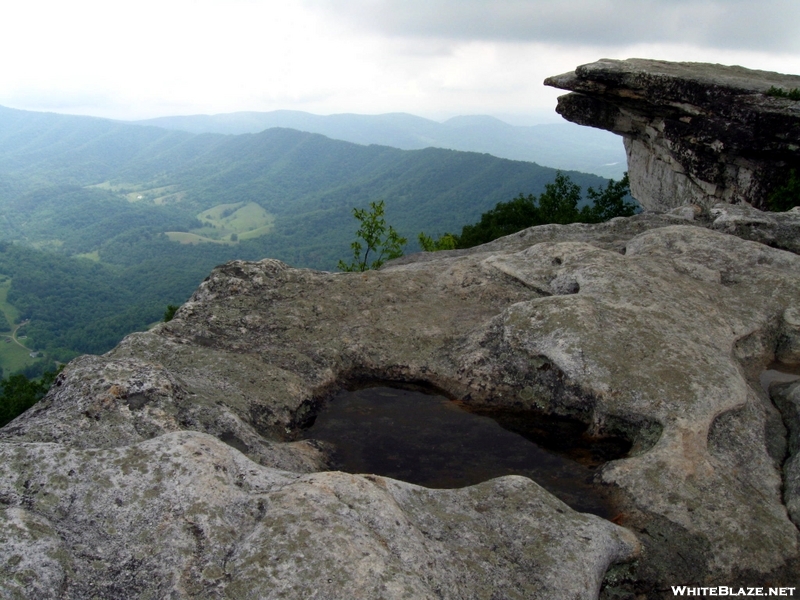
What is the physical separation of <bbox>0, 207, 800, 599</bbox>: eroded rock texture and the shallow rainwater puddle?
0.87ft

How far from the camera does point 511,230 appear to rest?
4856cm

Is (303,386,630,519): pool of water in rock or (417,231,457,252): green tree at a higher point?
(303,386,630,519): pool of water in rock

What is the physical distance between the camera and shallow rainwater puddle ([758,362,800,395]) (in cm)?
1195

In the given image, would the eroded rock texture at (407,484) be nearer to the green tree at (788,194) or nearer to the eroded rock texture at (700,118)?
the green tree at (788,194)

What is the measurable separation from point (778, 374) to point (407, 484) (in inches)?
381

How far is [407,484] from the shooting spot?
7578 millimetres

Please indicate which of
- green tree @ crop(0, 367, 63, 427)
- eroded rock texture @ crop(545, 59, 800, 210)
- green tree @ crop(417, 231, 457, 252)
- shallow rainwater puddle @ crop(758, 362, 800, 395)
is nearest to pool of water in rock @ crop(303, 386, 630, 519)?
shallow rainwater puddle @ crop(758, 362, 800, 395)

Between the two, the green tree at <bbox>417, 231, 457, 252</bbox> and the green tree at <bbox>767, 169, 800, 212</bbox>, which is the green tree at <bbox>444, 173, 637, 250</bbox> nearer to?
the green tree at <bbox>417, 231, 457, 252</bbox>

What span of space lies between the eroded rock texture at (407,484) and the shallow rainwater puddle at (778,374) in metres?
0.27

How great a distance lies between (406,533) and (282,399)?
5000mm

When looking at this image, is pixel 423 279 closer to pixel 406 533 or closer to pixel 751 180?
pixel 406 533

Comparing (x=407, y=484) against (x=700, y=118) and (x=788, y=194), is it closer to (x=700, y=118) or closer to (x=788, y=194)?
(x=788, y=194)

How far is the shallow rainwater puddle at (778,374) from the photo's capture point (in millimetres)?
11945

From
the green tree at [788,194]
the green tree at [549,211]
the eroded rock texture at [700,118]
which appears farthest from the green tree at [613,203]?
the green tree at [788,194]
